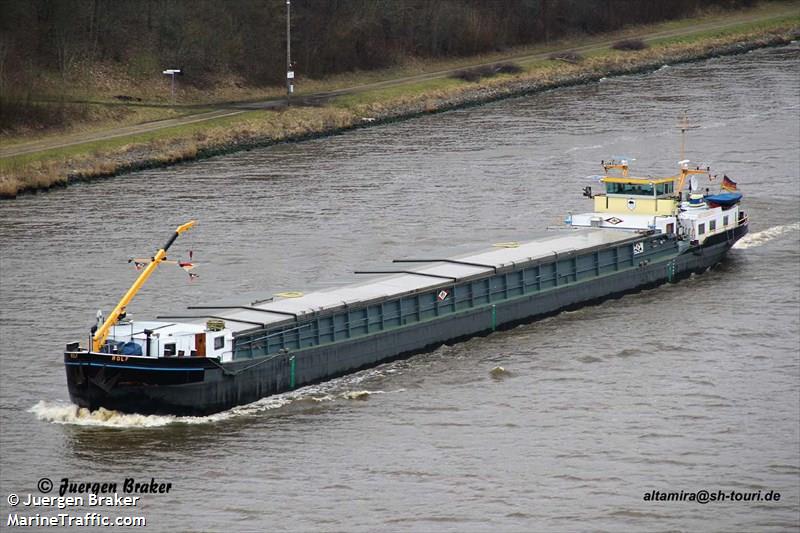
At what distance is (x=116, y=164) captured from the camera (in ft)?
290

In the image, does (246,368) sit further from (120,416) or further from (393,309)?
(393,309)

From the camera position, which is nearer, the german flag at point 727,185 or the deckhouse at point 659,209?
the deckhouse at point 659,209

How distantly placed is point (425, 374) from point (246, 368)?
7112mm

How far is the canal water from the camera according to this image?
1585 inches

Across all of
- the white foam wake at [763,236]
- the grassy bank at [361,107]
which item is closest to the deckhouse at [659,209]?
the white foam wake at [763,236]

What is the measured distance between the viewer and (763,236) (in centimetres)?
7288

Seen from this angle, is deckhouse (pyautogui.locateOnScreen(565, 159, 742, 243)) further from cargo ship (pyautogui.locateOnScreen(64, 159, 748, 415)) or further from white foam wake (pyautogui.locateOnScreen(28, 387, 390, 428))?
white foam wake (pyautogui.locateOnScreen(28, 387, 390, 428))

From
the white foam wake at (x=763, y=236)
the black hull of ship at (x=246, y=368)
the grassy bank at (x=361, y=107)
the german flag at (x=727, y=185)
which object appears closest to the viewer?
the black hull of ship at (x=246, y=368)

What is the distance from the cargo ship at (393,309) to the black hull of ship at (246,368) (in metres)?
0.04

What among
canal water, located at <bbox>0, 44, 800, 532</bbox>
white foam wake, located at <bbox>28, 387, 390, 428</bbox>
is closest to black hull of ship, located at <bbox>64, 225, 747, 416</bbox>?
white foam wake, located at <bbox>28, 387, 390, 428</bbox>

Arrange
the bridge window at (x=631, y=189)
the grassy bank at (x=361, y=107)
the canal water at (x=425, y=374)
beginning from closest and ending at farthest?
the canal water at (x=425, y=374) < the bridge window at (x=631, y=189) < the grassy bank at (x=361, y=107)

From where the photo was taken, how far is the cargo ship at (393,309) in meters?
46.0

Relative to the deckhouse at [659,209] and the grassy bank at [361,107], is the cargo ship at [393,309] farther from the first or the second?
the grassy bank at [361,107]

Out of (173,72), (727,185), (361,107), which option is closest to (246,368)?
(727,185)
